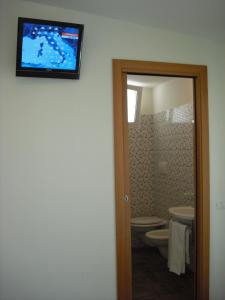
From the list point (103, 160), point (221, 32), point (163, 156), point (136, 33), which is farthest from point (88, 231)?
point (221, 32)

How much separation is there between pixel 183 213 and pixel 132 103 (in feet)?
3.80

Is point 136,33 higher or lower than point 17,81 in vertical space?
higher

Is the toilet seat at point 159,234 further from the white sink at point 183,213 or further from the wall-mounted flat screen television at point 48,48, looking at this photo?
the wall-mounted flat screen television at point 48,48

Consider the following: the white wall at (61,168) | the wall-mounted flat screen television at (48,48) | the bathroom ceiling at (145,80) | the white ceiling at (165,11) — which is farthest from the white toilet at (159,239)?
the white ceiling at (165,11)

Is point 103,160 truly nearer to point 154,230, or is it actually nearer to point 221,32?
point 154,230

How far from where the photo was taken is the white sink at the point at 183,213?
2455 mm

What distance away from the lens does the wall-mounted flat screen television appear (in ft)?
5.35

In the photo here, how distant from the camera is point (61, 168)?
74.0 inches

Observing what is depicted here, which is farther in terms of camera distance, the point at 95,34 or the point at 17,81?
the point at 95,34

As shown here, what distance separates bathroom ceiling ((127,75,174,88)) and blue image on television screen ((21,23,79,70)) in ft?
2.00

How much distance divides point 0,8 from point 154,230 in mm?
2238

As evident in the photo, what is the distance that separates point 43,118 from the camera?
1.85 meters

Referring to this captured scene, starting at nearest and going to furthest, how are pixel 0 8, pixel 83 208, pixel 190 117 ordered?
1. pixel 0 8
2. pixel 83 208
3. pixel 190 117

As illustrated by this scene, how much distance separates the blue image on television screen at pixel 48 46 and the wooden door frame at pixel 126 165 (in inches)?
16.4
